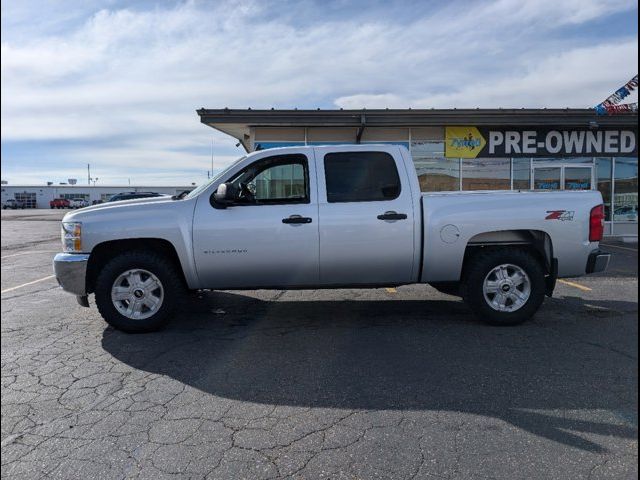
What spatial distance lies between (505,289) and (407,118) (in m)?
9.39

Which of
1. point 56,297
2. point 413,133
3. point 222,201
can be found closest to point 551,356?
point 222,201

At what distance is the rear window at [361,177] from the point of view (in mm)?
5457

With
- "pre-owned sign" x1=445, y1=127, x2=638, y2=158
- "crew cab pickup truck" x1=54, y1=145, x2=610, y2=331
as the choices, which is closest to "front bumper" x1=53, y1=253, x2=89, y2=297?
"crew cab pickup truck" x1=54, y1=145, x2=610, y2=331

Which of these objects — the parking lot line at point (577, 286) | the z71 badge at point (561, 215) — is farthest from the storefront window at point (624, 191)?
the z71 badge at point (561, 215)

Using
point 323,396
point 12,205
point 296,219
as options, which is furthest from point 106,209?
point 12,205

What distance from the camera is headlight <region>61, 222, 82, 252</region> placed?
5.25 m

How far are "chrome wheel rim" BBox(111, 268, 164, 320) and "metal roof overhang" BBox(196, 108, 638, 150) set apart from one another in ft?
29.7

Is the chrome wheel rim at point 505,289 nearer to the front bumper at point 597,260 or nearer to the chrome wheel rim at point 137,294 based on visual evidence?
the front bumper at point 597,260

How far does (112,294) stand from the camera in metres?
5.30

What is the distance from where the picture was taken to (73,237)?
17.3ft

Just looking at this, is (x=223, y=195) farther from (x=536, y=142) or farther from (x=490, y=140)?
(x=536, y=142)

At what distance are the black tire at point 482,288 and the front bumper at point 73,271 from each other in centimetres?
416

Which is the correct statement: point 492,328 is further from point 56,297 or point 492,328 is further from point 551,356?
point 56,297

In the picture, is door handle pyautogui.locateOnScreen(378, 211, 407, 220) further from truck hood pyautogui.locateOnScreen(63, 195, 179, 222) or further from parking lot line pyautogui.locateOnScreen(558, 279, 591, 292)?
parking lot line pyautogui.locateOnScreen(558, 279, 591, 292)
